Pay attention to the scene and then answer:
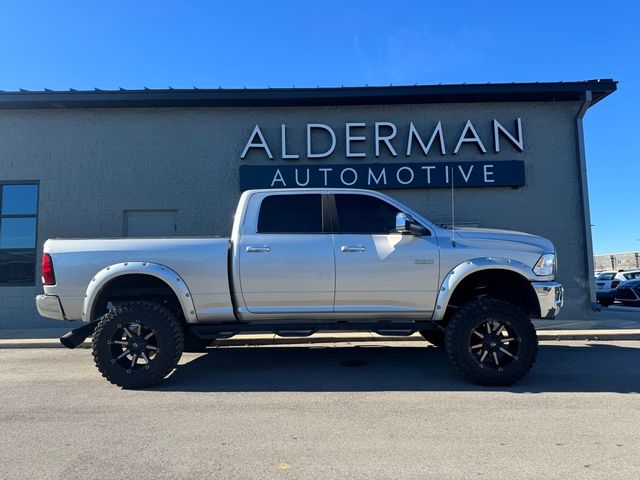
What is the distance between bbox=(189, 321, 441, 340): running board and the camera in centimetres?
502

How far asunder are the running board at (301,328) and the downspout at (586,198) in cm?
678

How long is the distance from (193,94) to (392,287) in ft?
24.4

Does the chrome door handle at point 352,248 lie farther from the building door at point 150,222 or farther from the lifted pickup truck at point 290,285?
the building door at point 150,222

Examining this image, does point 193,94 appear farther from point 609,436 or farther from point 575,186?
point 609,436

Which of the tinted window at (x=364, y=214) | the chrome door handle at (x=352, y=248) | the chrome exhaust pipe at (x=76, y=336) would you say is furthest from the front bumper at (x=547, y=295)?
the chrome exhaust pipe at (x=76, y=336)

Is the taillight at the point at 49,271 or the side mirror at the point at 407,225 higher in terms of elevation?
the side mirror at the point at 407,225

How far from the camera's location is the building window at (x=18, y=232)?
10062mm

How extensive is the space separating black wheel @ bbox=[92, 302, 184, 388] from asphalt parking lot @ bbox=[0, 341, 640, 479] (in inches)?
8.4

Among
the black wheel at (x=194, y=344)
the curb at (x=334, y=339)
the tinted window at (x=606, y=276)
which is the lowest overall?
the curb at (x=334, y=339)

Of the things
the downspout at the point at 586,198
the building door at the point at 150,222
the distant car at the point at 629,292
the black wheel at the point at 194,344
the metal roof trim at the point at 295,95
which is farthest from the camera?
the distant car at the point at 629,292

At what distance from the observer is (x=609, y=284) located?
16.8 metres

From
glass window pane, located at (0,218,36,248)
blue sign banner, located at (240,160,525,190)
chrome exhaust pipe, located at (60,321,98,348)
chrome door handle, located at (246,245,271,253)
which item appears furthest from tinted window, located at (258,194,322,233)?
glass window pane, located at (0,218,36,248)

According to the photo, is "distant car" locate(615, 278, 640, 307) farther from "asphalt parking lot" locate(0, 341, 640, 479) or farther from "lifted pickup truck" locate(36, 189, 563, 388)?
"lifted pickup truck" locate(36, 189, 563, 388)

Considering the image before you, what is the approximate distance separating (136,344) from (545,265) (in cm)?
479
